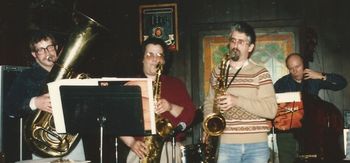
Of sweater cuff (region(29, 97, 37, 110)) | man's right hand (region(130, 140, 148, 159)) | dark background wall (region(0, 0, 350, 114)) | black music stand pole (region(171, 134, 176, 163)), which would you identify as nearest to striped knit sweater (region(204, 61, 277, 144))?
black music stand pole (region(171, 134, 176, 163))

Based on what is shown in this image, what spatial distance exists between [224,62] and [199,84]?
3953mm

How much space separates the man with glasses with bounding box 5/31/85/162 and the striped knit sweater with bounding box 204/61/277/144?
153 cm

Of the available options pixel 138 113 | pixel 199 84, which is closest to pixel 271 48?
pixel 199 84

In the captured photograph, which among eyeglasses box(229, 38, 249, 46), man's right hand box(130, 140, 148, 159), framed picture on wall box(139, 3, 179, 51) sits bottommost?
man's right hand box(130, 140, 148, 159)

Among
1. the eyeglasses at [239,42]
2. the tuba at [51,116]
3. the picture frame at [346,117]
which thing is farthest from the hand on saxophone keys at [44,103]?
the picture frame at [346,117]

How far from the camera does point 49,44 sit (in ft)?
14.1

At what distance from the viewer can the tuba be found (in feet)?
13.2

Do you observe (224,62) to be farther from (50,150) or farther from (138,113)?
(50,150)

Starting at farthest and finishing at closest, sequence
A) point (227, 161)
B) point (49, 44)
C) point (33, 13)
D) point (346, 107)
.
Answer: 1. point (346, 107)
2. point (33, 13)
3. point (49, 44)
4. point (227, 161)

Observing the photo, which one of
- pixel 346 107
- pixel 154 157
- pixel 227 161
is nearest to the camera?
pixel 227 161

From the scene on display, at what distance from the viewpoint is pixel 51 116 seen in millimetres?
4047

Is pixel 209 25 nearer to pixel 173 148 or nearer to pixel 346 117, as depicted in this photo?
pixel 346 117

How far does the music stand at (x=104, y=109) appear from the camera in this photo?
3.21m

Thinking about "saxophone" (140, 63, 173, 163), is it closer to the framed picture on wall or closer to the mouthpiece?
the mouthpiece
